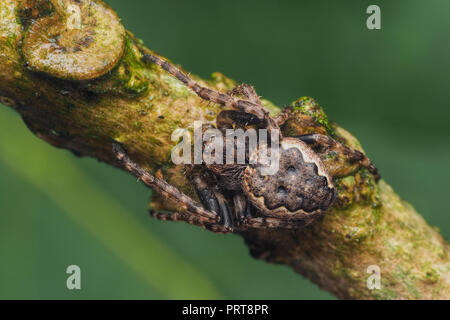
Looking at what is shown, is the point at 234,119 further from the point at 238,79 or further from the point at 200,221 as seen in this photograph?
the point at 238,79

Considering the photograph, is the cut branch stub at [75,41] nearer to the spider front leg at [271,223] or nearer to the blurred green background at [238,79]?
the spider front leg at [271,223]

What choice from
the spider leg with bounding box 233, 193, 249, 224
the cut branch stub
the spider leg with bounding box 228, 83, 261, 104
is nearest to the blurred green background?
the spider leg with bounding box 228, 83, 261, 104

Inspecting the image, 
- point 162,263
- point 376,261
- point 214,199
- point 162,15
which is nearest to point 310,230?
point 376,261

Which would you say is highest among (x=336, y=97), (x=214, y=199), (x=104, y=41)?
(x=336, y=97)

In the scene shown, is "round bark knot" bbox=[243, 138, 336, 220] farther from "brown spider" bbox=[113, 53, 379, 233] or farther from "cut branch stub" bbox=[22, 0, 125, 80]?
"cut branch stub" bbox=[22, 0, 125, 80]

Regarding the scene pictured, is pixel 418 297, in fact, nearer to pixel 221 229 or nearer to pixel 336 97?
pixel 221 229

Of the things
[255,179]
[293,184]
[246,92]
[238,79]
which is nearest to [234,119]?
[246,92]

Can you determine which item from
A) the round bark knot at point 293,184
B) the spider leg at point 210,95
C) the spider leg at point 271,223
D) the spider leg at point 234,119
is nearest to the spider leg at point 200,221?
the spider leg at point 271,223
